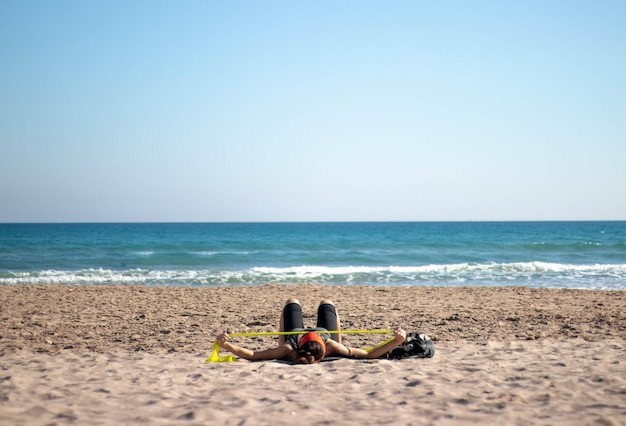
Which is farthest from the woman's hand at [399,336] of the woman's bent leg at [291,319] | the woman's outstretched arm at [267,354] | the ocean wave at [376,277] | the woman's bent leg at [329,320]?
the ocean wave at [376,277]

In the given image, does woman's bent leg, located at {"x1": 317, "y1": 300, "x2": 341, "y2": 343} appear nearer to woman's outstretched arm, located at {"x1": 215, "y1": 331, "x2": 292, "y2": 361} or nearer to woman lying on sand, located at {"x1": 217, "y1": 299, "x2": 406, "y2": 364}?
woman lying on sand, located at {"x1": 217, "y1": 299, "x2": 406, "y2": 364}

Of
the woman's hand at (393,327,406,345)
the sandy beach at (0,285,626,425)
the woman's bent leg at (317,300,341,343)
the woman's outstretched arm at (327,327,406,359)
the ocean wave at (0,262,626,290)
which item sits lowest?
the ocean wave at (0,262,626,290)

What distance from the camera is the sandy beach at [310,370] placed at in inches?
167

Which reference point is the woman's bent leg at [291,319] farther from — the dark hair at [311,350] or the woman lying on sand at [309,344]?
the dark hair at [311,350]

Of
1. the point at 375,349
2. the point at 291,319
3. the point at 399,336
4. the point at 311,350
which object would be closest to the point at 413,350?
the point at 399,336

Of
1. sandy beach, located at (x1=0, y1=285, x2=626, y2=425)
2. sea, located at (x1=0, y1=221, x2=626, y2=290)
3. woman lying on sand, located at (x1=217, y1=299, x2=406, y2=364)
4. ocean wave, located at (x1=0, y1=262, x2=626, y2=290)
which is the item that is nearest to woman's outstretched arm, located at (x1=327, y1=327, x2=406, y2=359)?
woman lying on sand, located at (x1=217, y1=299, x2=406, y2=364)

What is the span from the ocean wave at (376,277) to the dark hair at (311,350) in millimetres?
10928

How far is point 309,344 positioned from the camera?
5875mm

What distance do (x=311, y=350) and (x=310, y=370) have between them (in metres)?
0.24

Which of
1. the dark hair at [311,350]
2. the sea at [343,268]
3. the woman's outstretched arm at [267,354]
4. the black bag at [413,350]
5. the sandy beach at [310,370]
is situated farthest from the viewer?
the sea at [343,268]

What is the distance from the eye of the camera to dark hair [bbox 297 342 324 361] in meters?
5.88

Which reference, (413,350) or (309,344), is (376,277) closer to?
(413,350)

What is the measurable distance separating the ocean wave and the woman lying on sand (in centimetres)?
1050

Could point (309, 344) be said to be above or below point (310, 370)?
above
